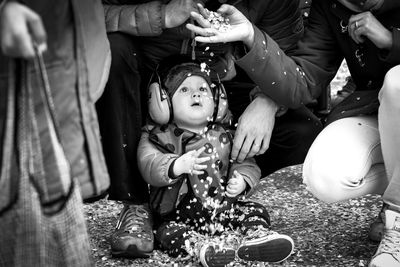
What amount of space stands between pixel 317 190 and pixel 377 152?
0.22 meters

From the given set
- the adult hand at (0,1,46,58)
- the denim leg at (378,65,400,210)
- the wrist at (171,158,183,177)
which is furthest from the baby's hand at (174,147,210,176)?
the adult hand at (0,1,46,58)

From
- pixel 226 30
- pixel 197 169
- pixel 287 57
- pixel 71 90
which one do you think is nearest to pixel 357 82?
pixel 287 57

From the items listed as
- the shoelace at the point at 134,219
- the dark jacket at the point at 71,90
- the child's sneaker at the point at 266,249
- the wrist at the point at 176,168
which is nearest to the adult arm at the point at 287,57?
the wrist at the point at 176,168

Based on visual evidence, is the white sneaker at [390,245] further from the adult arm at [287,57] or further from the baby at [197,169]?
the adult arm at [287,57]

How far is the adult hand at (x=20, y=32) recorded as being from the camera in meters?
1.36

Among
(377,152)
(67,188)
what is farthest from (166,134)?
(67,188)

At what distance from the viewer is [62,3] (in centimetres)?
154

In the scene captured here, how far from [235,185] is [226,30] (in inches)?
19.7

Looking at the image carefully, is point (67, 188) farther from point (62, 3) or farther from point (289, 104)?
point (289, 104)

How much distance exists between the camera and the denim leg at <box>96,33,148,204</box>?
2385mm

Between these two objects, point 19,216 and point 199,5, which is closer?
point 19,216

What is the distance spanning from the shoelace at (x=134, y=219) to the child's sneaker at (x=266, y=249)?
1.19 feet

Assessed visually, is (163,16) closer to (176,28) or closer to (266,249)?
(176,28)

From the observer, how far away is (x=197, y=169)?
7.78ft
